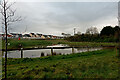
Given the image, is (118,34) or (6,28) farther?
(118,34)

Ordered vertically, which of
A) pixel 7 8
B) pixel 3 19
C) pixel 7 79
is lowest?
pixel 7 79

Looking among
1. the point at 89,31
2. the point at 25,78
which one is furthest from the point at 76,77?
the point at 89,31

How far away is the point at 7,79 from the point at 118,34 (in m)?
6.11

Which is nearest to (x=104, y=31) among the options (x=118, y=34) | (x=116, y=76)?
(x=118, y=34)

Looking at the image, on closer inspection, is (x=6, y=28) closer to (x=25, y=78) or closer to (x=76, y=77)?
(x=25, y=78)

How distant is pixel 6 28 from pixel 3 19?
40 centimetres

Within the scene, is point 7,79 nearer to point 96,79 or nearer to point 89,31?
point 96,79

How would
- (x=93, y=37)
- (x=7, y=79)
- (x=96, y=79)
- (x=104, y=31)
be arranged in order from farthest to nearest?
(x=104, y=31) → (x=93, y=37) → (x=7, y=79) → (x=96, y=79)

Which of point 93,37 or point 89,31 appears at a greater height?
point 89,31

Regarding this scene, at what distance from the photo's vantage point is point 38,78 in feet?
10.7

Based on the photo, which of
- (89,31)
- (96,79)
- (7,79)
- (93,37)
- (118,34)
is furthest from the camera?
(89,31)

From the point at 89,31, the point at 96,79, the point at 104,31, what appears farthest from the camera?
the point at 89,31

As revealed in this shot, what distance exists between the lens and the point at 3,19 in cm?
326

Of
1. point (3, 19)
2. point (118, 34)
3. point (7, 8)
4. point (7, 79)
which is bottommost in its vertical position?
→ point (7, 79)
